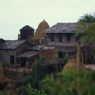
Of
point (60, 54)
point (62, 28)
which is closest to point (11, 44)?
point (60, 54)

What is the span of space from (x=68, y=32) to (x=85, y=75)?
33.9m

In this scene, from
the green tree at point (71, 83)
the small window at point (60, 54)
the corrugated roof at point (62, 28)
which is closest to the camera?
the green tree at point (71, 83)

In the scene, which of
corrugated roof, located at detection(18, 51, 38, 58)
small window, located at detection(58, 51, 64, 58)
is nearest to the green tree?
corrugated roof, located at detection(18, 51, 38, 58)

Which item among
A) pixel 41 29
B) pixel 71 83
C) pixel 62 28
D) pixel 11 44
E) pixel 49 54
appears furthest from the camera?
pixel 41 29

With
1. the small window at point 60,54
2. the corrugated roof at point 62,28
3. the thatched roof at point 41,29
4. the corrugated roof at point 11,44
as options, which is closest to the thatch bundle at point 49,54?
the small window at point 60,54

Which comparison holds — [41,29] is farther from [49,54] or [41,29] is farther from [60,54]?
[49,54]

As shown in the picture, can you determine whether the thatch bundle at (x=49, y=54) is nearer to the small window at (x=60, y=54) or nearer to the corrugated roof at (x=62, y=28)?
the small window at (x=60, y=54)

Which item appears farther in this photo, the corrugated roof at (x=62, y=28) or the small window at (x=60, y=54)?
the corrugated roof at (x=62, y=28)

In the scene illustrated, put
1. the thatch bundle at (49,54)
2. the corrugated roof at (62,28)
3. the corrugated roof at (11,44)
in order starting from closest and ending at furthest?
the thatch bundle at (49,54)
the corrugated roof at (11,44)
the corrugated roof at (62,28)

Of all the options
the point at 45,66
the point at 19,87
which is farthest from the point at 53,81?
the point at 45,66

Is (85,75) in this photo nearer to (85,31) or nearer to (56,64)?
(85,31)

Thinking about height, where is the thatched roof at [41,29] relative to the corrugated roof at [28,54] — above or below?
above

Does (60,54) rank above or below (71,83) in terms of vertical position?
above

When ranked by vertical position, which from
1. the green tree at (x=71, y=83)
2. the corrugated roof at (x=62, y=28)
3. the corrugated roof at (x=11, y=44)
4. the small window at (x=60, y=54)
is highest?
the corrugated roof at (x=62, y=28)
